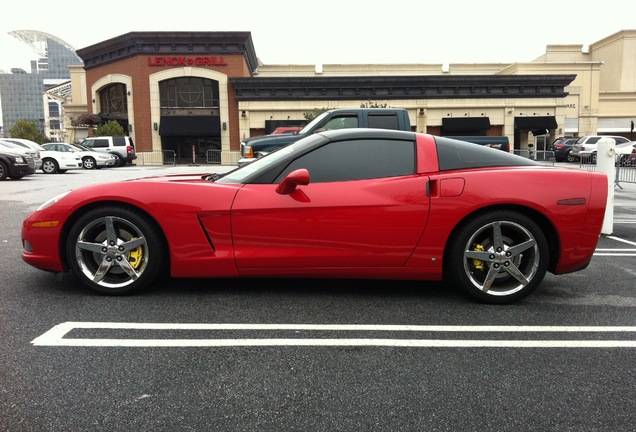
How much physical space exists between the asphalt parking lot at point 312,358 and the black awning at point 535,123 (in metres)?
37.8

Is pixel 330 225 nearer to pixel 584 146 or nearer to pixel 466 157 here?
pixel 466 157

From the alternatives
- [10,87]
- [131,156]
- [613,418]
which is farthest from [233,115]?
[10,87]

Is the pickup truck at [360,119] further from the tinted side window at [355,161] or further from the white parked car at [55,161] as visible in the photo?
the white parked car at [55,161]

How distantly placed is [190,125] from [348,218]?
37.6 m

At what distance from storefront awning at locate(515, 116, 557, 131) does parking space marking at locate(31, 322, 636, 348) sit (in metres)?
39.0

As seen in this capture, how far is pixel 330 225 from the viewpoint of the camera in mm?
3754

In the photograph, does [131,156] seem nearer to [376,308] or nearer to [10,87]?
[376,308]

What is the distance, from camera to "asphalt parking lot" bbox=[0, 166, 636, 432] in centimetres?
222

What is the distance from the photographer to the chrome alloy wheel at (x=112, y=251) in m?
3.86

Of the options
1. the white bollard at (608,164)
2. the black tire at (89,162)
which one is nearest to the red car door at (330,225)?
the white bollard at (608,164)

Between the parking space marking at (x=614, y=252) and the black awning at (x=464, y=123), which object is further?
the black awning at (x=464, y=123)

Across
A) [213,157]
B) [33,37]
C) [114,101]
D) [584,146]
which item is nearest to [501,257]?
[584,146]

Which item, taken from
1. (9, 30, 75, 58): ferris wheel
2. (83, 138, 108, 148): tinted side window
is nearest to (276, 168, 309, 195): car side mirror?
(83, 138, 108, 148): tinted side window

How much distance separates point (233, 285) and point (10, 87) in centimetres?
20626
